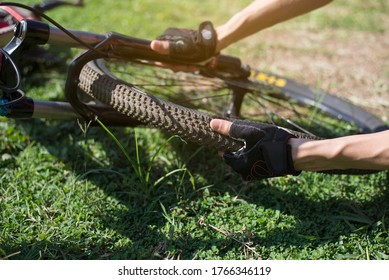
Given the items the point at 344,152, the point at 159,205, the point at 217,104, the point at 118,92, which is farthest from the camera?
the point at 217,104

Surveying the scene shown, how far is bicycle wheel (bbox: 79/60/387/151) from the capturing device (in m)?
2.11

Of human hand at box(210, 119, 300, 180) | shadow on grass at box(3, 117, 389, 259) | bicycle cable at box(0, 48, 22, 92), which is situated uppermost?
bicycle cable at box(0, 48, 22, 92)

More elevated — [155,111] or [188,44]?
[188,44]

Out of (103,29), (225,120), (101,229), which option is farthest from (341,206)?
(103,29)

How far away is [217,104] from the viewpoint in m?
3.10

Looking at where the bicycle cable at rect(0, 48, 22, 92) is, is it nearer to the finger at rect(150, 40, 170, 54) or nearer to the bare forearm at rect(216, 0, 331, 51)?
the finger at rect(150, 40, 170, 54)

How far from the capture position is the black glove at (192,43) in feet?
8.16

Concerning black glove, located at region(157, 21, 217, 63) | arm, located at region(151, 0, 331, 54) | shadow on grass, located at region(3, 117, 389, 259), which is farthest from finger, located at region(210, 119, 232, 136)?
arm, located at region(151, 0, 331, 54)

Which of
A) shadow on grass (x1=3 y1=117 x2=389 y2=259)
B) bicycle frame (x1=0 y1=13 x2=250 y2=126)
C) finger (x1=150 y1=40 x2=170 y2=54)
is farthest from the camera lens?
finger (x1=150 y1=40 x2=170 y2=54)

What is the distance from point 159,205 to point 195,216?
17 centimetres

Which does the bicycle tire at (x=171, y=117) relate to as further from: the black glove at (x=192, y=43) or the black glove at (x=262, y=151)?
the black glove at (x=192, y=43)

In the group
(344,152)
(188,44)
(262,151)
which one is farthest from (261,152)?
(188,44)

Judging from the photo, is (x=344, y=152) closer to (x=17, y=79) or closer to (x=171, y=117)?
(x=171, y=117)

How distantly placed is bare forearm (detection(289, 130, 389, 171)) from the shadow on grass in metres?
0.32
